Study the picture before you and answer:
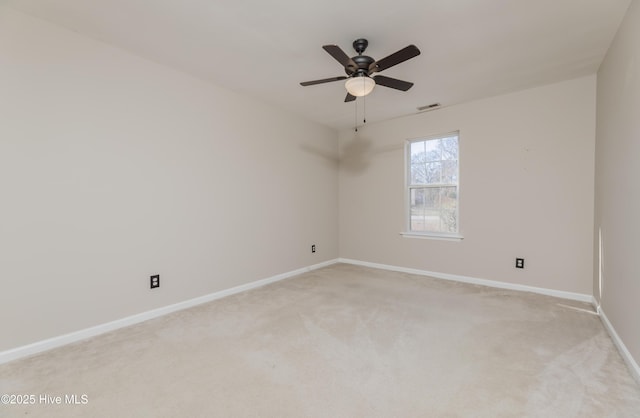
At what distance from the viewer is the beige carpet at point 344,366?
1521mm

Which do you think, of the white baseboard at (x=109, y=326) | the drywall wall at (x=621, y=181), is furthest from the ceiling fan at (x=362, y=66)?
the white baseboard at (x=109, y=326)

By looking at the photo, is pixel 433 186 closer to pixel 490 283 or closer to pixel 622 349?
pixel 490 283

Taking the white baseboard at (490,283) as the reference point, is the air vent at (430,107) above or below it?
above

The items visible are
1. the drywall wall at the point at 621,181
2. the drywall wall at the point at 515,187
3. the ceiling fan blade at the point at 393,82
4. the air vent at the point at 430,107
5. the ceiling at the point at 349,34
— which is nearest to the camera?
the drywall wall at the point at 621,181

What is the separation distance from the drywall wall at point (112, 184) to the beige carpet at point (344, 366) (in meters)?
0.41

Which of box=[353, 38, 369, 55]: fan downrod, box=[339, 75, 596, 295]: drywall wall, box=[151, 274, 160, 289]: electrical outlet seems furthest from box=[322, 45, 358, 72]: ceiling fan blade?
box=[151, 274, 160, 289]: electrical outlet

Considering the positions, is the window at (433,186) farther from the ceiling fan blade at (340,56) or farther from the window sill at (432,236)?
the ceiling fan blade at (340,56)

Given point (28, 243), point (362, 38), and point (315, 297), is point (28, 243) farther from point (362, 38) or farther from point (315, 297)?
point (362, 38)

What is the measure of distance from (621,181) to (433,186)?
2.19 meters

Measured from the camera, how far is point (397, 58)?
2037 mm

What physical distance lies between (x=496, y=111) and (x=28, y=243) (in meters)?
4.87

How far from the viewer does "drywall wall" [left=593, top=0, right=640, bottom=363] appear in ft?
6.05

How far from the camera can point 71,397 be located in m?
1.60

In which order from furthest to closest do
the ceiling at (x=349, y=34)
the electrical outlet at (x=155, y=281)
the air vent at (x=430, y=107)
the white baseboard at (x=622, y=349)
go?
the air vent at (x=430, y=107)
the electrical outlet at (x=155, y=281)
the ceiling at (x=349, y=34)
the white baseboard at (x=622, y=349)
